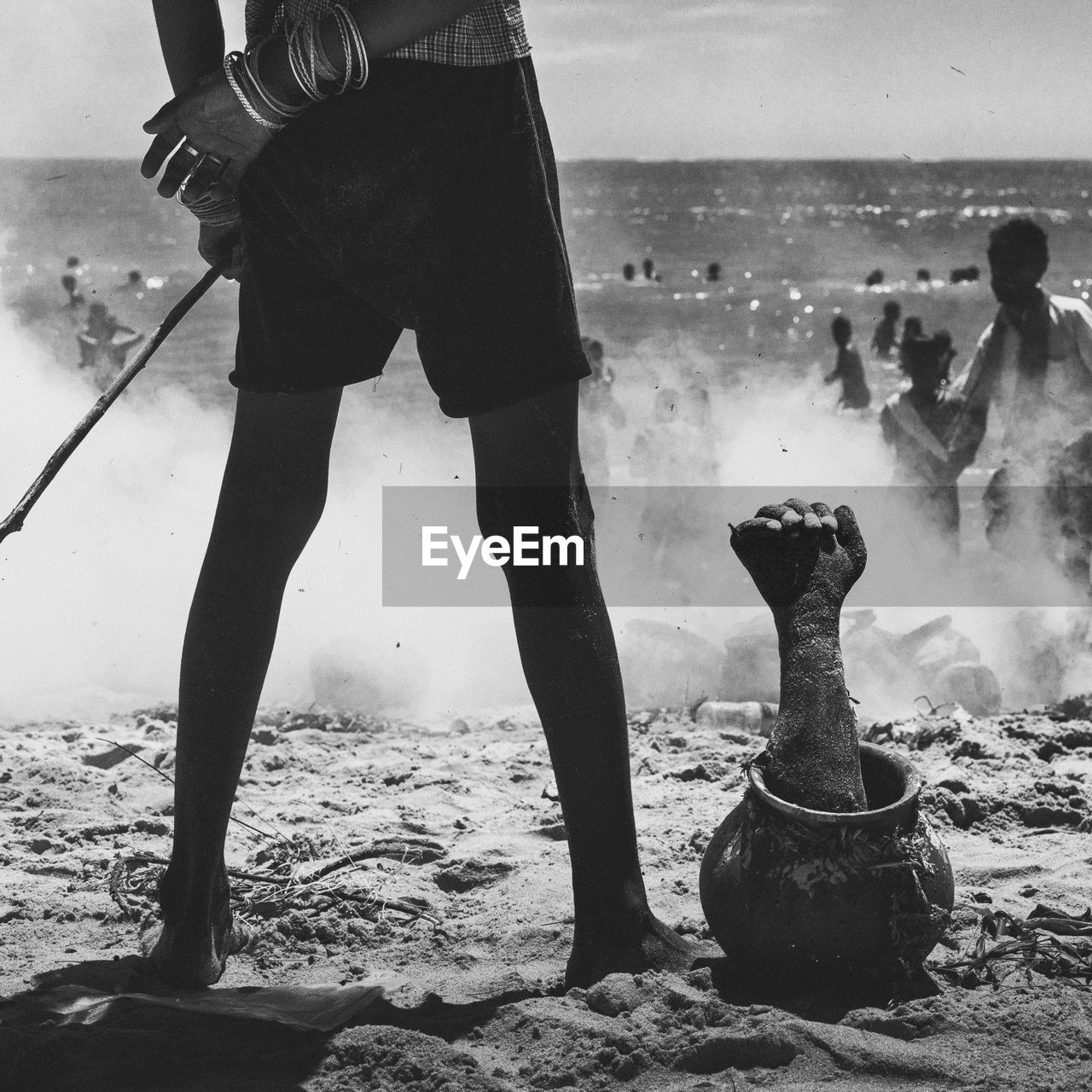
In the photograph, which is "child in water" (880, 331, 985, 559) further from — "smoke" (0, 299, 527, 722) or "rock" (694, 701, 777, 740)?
"rock" (694, 701, 777, 740)

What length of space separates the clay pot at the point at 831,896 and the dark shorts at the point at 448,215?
2.45ft

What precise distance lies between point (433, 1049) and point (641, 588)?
4.57m

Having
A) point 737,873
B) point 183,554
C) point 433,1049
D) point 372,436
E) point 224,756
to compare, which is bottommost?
point 433,1049

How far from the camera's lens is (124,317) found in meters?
24.8

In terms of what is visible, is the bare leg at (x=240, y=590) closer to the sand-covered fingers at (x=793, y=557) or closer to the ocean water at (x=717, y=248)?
the sand-covered fingers at (x=793, y=557)

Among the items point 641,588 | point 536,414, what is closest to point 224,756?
point 536,414

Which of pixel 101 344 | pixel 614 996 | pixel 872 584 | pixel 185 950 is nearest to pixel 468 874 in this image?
pixel 185 950

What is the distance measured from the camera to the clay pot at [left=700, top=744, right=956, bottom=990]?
1941 mm

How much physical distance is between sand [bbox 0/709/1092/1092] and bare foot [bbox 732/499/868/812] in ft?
0.99

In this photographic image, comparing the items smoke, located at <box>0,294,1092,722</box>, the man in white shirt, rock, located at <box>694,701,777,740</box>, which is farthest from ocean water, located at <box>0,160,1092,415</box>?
rock, located at <box>694,701,777,740</box>

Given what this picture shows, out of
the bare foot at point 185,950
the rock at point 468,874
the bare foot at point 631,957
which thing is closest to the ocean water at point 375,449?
the rock at point 468,874

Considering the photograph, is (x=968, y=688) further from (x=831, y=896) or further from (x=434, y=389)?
(x=434, y=389)

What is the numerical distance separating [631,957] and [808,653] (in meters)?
0.52

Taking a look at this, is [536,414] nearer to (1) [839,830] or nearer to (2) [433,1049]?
(1) [839,830]
